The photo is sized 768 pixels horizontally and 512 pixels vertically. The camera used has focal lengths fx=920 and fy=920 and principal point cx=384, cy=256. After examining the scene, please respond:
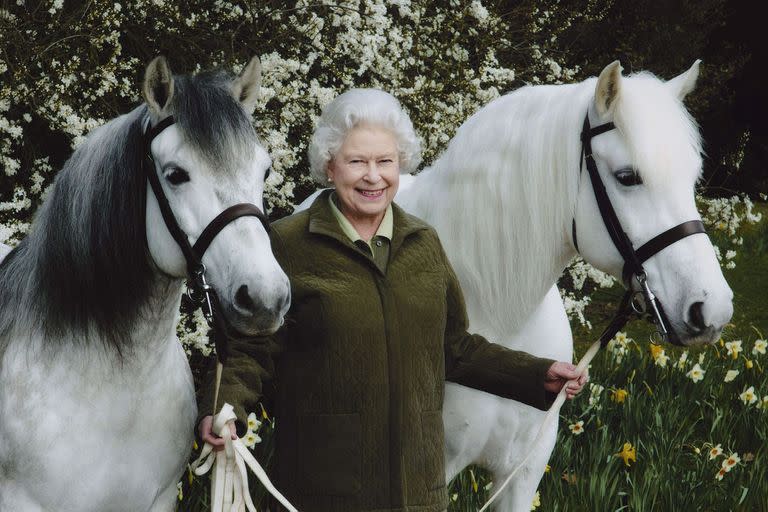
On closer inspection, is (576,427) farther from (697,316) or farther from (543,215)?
(697,316)

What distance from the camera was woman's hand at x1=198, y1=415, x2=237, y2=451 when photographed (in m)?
A: 2.21

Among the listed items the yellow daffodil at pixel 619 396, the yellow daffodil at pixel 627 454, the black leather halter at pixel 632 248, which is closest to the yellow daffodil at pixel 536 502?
the yellow daffodil at pixel 627 454

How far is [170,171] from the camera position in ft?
7.14

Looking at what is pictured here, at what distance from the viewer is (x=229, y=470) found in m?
2.26

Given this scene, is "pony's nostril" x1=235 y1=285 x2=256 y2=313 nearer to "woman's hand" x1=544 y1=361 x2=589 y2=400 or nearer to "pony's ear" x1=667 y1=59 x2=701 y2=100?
"woman's hand" x1=544 y1=361 x2=589 y2=400

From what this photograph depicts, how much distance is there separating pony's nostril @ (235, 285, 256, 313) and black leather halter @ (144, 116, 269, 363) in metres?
0.10

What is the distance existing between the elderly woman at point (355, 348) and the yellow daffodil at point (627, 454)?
203 centimetres

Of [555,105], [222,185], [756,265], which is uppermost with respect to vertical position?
[555,105]

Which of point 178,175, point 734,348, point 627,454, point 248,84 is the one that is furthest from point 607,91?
point 734,348

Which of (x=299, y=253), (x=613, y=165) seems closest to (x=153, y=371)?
(x=299, y=253)

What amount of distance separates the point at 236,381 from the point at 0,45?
2710mm

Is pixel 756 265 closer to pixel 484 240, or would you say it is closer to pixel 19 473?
pixel 484 240

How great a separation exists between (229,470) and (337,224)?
674 millimetres

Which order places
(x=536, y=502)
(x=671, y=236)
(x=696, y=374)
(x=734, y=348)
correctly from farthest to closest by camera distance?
(x=734, y=348), (x=696, y=374), (x=536, y=502), (x=671, y=236)
